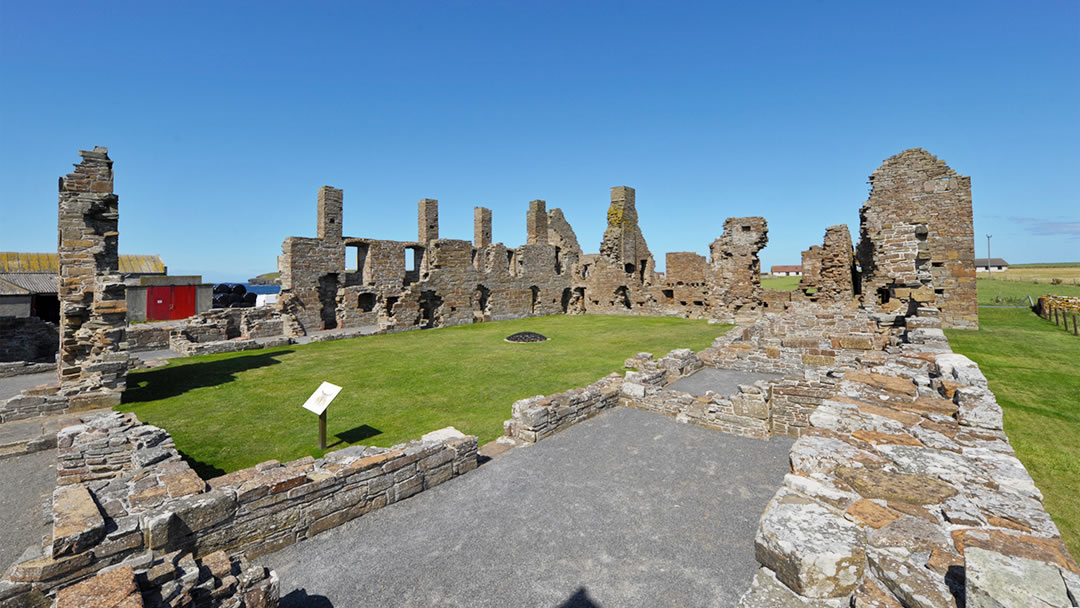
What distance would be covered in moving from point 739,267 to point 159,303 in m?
35.2

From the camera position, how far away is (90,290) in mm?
10328

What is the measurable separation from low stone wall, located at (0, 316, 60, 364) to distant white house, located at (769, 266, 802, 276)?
4517 inches

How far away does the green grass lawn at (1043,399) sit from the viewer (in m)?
5.45

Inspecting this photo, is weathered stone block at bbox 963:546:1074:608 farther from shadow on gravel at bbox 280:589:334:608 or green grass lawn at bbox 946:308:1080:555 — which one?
shadow on gravel at bbox 280:589:334:608

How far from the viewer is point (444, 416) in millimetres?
8953

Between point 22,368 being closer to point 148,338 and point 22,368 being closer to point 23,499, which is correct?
point 148,338

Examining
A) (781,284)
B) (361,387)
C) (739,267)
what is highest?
(781,284)

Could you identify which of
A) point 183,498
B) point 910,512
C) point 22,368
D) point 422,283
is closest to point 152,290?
point 22,368

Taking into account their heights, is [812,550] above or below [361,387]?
above

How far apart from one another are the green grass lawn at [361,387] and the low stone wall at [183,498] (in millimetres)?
1235

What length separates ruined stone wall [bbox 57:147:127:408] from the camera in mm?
9984

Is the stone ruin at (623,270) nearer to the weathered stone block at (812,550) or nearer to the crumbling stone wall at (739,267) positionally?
the crumbling stone wall at (739,267)

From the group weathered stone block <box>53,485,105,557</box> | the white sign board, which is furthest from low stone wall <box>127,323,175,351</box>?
weathered stone block <box>53,485,105,557</box>

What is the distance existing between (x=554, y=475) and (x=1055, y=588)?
17.0 feet
